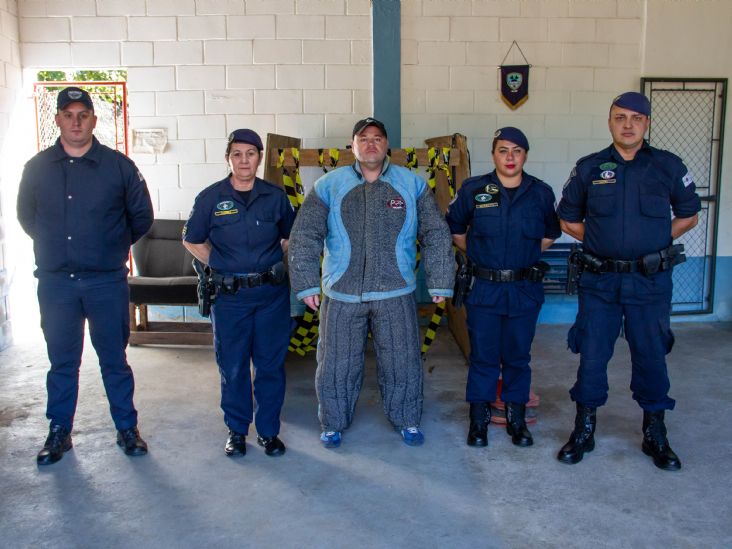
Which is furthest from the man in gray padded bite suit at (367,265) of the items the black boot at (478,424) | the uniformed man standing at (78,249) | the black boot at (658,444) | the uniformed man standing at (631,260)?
the black boot at (658,444)

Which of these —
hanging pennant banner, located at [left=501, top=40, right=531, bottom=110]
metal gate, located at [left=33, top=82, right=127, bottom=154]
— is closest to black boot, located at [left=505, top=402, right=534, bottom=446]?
hanging pennant banner, located at [left=501, top=40, right=531, bottom=110]

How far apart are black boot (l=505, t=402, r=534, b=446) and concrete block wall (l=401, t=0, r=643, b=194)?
9.11 feet

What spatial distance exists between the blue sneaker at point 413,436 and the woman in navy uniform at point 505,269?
9.2 inches

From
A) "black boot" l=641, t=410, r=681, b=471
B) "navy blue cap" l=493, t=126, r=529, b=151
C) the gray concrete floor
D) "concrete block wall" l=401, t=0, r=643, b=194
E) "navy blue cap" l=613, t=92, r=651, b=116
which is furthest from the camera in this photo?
"concrete block wall" l=401, t=0, r=643, b=194

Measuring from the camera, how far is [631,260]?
298cm

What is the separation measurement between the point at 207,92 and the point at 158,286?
1.66 metres

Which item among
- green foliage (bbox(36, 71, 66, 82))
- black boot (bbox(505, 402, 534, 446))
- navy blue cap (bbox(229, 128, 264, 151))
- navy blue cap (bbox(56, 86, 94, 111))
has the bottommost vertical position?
black boot (bbox(505, 402, 534, 446))

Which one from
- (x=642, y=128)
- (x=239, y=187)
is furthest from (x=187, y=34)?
(x=642, y=128)

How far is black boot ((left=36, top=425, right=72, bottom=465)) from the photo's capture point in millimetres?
3100

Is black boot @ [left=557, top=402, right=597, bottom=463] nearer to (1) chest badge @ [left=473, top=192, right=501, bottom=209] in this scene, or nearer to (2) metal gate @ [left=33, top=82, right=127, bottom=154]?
(1) chest badge @ [left=473, top=192, right=501, bottom=209]

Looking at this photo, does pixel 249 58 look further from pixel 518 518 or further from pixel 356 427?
pixel 518 518

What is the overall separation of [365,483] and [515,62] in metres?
3.94

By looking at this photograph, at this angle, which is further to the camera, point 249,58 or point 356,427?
point 249,58

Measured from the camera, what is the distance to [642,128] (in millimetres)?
2941
